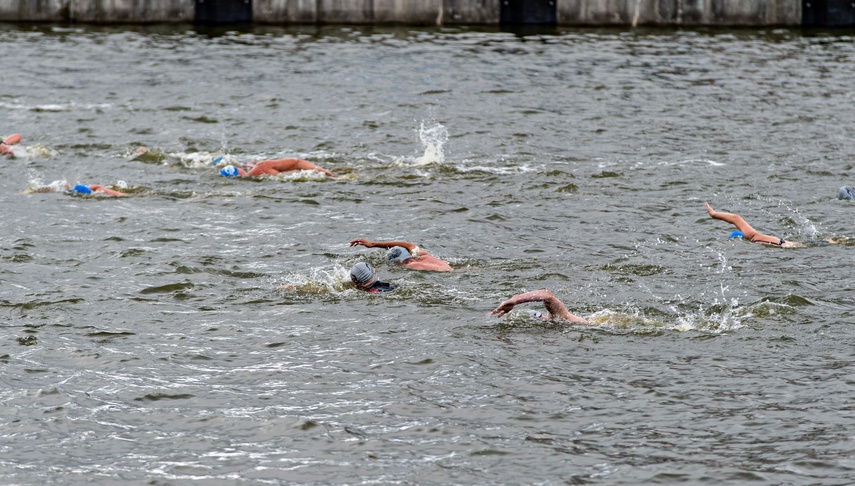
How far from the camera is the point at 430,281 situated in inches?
656

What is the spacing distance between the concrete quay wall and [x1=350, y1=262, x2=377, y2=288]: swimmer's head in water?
26.0m

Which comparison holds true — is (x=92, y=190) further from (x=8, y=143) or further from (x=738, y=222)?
(x=738, y=222)

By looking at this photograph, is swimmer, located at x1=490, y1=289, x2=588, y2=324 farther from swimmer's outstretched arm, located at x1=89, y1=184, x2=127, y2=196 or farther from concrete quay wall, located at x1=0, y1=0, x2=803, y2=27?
concrete quay wall, located at x1=0, y1=0, x2=803, y2=27

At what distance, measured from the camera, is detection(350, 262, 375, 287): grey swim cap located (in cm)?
1608

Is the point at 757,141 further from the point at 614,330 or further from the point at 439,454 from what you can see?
the point at 439,454

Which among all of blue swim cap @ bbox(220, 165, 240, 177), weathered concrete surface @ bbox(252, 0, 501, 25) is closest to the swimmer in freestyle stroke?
blue swim cap @ bbox(220, 165, 240, 177)

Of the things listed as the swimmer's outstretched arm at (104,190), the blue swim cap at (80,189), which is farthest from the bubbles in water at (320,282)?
the blue swim cap at (80,189)

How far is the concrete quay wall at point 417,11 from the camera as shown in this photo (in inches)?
1594

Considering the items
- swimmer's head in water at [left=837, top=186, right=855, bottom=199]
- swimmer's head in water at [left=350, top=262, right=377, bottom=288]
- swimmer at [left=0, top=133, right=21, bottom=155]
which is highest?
swimmer at [left=0, top=133, right=21, bottom=155]

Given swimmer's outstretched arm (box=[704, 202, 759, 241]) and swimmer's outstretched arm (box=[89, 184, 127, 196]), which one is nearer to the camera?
swimmer's outstretched arm (box=[704, 202, 759, 241])

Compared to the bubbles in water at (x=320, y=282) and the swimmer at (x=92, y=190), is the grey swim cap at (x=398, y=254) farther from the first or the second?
the swimmer at (x=92, y=190)

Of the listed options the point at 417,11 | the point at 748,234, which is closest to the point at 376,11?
the point at 417,11

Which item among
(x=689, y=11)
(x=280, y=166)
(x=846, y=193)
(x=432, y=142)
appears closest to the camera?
(x=846, y=193)

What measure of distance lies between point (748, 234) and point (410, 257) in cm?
552
